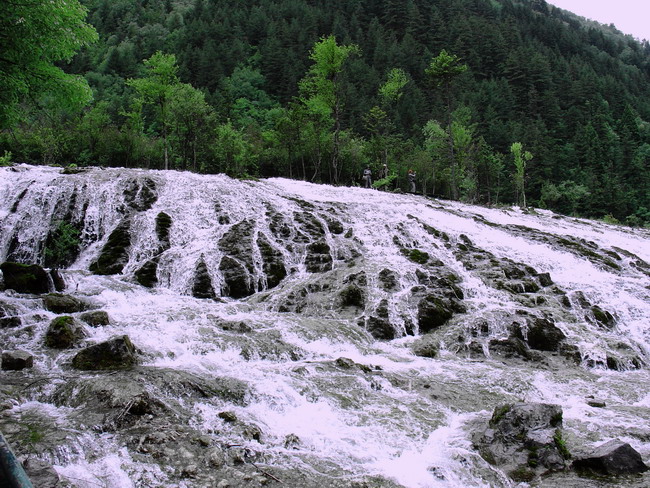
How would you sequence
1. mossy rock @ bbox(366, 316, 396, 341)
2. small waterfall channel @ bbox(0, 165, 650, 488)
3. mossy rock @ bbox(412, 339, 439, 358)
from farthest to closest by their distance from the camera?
mossy rock @ bbox(366, 316, 396, 341)
mossy rock @ bbox(412, 339, 439, 358)
small waterfall channel @ bbox(0, 165, 650, 488)

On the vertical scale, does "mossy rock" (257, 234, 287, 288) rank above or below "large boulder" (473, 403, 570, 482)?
below

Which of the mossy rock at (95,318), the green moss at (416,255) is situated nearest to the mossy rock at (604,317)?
the green moss at (416,255)

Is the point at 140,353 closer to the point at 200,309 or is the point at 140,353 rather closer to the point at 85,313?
the point at 85,313

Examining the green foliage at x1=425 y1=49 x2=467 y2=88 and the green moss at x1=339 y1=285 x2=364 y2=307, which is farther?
the green foliage at x1=425 y1=49 x2=467 y2=88

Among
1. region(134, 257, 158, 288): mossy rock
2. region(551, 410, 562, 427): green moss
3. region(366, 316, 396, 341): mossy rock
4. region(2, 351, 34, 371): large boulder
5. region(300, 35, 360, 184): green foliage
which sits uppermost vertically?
region(300, 35, 360, 184): green foliage

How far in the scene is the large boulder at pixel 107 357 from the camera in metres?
7.44

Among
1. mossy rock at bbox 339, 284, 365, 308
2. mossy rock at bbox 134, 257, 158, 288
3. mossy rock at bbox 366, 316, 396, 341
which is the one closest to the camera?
mossy rock at bbox 366, 316, 396, 341

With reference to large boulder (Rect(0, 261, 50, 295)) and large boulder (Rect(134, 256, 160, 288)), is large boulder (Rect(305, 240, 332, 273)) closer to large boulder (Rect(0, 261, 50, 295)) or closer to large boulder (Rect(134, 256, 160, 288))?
large boulder (Rect(134, 256, 160, 288))

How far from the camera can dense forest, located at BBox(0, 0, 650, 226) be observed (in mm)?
39719

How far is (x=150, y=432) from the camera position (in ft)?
18.0

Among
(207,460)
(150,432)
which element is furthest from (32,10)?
(207,460)

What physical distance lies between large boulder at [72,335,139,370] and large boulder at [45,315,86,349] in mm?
988

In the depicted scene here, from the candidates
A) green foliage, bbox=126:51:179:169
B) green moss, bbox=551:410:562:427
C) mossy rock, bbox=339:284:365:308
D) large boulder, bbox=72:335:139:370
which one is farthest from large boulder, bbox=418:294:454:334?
green foliage, bbox=126:51:179:169

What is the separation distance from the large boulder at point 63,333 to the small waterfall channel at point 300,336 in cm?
19
